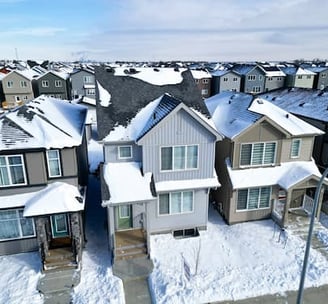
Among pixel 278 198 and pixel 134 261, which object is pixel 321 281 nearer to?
pixel 278 198

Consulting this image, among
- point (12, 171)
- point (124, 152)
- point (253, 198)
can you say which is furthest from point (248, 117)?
point (12, 171)

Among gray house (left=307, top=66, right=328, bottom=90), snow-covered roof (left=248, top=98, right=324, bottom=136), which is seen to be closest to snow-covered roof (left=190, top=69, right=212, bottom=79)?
gray house (left=307, top=66, right=328, bottom=90)

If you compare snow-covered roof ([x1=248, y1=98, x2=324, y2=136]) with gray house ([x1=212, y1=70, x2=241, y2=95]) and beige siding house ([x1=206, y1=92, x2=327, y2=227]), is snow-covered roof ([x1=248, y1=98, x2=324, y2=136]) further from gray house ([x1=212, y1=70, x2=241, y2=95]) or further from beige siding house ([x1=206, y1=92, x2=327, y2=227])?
gray house ([x1=212, y1=70, x2=241, y2=95])

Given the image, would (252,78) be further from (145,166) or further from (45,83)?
(145,166)

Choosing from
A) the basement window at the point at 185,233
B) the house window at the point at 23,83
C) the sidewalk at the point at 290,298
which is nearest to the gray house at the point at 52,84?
the house window at the point at 23,83

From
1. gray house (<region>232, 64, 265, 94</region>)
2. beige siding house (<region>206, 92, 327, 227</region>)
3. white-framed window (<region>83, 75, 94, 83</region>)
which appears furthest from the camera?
gray house (<region>232, 64, 265, 94</region>)

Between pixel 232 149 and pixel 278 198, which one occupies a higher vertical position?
pixel 232 149

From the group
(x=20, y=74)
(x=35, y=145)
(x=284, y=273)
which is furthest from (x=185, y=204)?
(x=20, y=74)
